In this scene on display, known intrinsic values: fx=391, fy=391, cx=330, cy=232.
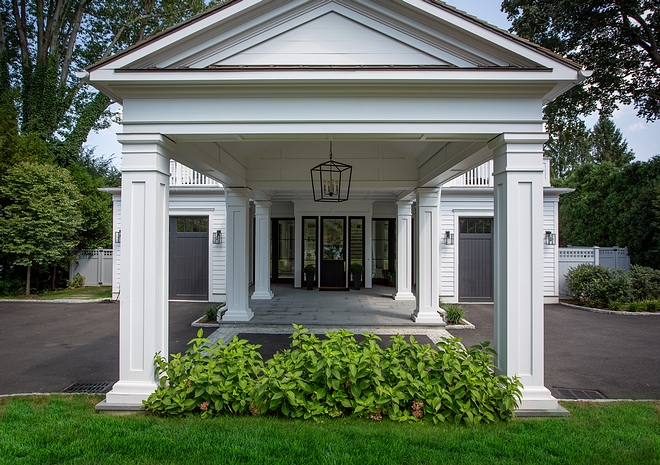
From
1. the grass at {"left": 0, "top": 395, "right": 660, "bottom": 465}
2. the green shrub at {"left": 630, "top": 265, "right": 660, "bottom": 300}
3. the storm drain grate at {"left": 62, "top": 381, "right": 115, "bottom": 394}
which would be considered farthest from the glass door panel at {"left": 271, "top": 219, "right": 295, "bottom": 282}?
the grass at {"left": 0, "top": 395, "right": 660, "bottom": 465}

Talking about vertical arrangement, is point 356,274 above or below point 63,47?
below

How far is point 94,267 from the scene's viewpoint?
1424 cm

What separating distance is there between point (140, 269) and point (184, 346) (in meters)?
2.97

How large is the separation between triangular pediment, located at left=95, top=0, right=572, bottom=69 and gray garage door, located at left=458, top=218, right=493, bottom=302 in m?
7.95

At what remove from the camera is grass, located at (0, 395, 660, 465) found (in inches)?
119

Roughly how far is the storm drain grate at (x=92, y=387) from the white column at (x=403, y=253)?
765 centimetres

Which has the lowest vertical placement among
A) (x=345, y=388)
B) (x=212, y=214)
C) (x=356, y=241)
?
(x=345, y=388)

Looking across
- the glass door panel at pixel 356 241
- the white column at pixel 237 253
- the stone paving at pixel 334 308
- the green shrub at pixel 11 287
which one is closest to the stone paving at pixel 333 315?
the stone paving at pixel 334 308

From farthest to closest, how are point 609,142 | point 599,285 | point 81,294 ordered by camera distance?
1. point 609,142
2. point 81,294
3. point 599,285

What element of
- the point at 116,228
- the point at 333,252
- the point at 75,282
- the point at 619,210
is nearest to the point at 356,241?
the point at 333,252

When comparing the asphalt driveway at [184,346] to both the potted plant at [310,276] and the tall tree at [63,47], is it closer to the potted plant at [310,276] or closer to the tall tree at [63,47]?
the potted plant at [310,276]

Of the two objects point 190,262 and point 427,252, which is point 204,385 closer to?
point 427,252

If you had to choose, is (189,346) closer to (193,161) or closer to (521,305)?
(193,161)

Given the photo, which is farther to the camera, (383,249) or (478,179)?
(383,249)
